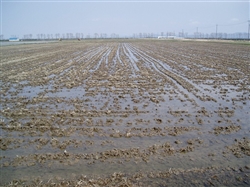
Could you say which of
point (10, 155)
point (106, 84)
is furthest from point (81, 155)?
point (106, 84)

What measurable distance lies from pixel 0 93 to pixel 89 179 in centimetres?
952

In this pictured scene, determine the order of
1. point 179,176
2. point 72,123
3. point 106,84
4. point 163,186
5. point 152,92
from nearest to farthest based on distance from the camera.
Answer: point 163,186, point 179,176, point 72,123, point 152,92, point 106,84

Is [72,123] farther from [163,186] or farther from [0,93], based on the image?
[0,93]

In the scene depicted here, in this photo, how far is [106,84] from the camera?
1316 cm

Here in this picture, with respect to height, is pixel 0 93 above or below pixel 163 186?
above

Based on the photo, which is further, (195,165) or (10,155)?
(10,155)

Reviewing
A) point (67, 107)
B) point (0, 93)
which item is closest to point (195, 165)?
point (67, 107)

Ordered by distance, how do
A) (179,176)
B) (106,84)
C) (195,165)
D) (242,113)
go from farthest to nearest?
(106,84) < (242,113) < (195,165) < (179,176)

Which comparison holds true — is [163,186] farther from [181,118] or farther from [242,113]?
[242,113]

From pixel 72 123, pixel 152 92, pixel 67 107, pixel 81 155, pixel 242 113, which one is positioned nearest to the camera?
pixel 81 155

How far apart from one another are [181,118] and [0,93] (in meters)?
9.90

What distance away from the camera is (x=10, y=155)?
18.8 feet

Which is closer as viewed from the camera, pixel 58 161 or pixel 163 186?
pixel 163 186

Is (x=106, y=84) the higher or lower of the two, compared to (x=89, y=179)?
higher
